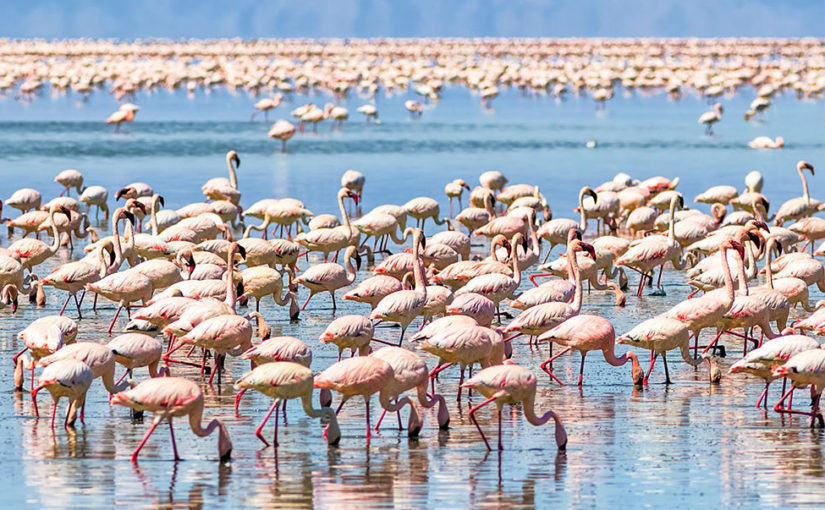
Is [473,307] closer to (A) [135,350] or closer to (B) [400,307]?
(B) [400,307]

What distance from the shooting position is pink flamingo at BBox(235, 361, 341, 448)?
909cm

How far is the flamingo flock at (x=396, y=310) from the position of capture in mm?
9281

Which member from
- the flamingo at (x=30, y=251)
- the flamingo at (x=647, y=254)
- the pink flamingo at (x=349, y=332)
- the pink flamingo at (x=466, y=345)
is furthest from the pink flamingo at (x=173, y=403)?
the flamingo at (x=647, y=254)

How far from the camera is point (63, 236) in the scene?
1827 cm

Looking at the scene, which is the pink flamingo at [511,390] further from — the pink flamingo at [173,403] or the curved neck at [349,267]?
the curved neck at [349,267]

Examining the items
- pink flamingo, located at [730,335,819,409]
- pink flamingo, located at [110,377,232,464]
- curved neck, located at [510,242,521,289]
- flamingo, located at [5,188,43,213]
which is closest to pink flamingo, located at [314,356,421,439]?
pink flamingo, located at [110,377,232,464]

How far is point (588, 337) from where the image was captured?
10.9 metres

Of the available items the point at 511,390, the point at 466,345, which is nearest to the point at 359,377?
the point at 511,390

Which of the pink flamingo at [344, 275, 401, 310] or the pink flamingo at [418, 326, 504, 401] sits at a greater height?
the pink flamingo at [344, 275, 401, 310]

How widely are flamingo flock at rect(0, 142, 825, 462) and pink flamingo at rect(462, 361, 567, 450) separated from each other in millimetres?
13

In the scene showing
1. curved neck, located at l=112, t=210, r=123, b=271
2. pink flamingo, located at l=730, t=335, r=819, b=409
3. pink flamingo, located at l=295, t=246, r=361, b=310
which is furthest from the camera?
curved neck, located at l=112, t=210, r=123, b=271

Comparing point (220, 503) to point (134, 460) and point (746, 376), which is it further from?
point (746, 376)

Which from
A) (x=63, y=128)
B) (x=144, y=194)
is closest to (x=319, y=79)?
(x=63, y=128)

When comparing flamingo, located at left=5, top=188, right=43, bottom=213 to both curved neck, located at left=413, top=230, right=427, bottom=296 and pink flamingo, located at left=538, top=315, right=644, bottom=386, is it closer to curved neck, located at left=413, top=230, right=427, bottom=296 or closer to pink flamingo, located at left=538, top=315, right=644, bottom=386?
curved neck, located at left=413, top=230, right=427, bottom=296
